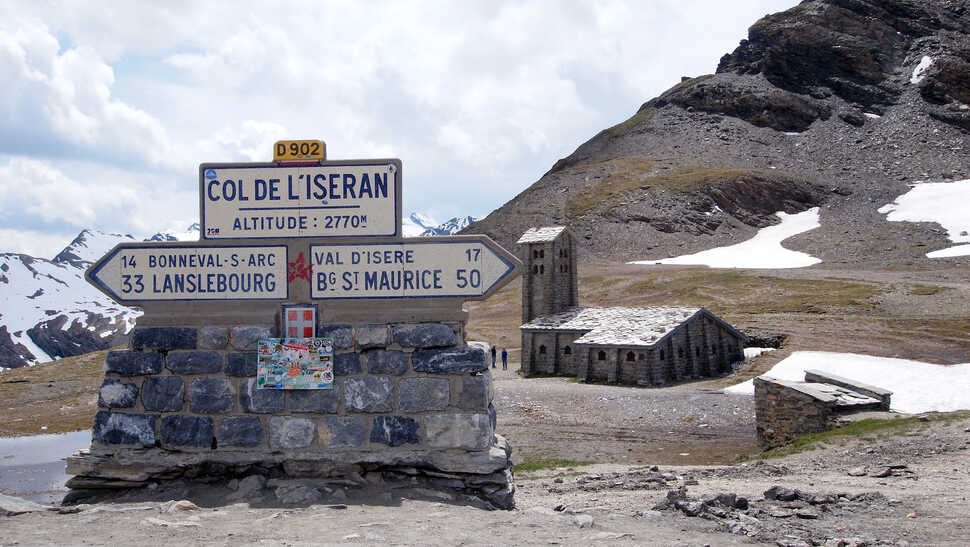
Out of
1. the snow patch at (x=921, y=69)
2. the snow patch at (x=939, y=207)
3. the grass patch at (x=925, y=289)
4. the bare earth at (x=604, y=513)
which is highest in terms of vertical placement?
the snow patch at (x=921, y=69)

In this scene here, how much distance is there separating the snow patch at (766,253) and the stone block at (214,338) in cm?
8029

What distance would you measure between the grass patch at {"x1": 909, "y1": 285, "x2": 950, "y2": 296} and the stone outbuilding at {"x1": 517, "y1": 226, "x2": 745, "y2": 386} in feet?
75.8

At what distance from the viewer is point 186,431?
800 centimetres

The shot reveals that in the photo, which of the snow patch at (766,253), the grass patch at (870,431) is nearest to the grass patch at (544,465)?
the grass patch at (870,431)

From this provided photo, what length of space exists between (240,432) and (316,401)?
0.84 metres

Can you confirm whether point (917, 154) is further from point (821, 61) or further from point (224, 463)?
Result: point (224, 463)

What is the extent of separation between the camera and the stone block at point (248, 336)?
26.6 ft

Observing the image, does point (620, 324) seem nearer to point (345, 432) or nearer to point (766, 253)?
point (345, 432)

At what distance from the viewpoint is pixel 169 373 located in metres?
8.15

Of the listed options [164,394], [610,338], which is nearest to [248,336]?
[164,394]

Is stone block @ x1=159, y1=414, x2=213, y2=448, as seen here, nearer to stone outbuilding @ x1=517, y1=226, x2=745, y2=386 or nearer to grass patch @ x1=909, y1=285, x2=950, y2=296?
stone outbuilding @ x1=517, y1=226, x2=745, y2=386

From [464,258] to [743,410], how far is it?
73.5 feet

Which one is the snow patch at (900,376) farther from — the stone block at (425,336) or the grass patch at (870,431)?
the stone block at (425,336)

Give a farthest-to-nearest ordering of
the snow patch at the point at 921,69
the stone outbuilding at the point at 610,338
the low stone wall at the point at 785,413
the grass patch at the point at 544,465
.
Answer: the snow patch at the point at 921,69, the stone outbuilding at the point at 610,338, the low stone wall at the point at 785,413, the grass patch at the point at 544,465
